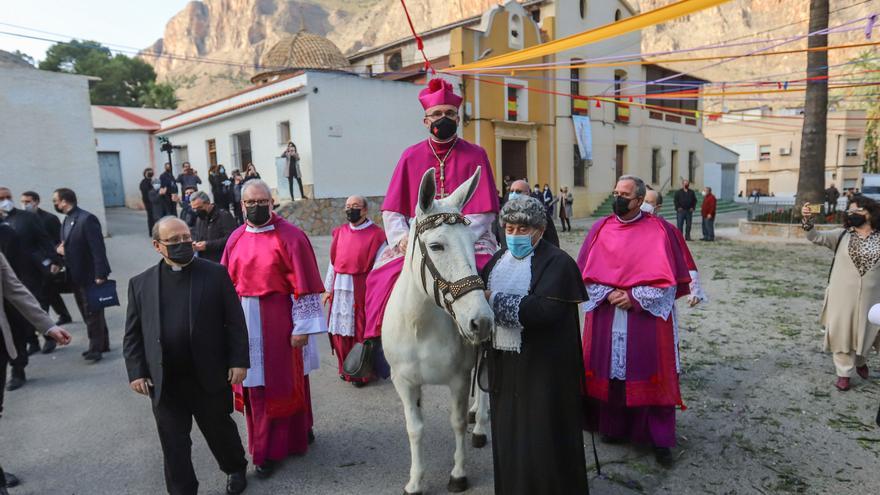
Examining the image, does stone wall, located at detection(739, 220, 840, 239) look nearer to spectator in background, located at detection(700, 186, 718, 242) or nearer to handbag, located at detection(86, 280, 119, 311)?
spectator in background, located at detection(700, 186, 718, 242)

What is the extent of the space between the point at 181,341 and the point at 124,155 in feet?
83.4

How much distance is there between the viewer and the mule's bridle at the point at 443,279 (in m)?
2.30

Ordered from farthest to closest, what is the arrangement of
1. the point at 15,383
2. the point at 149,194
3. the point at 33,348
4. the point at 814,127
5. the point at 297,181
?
the point at 297,181, the point at 149,194, the point at 814,127, the point at 33,348, the point at 15,383

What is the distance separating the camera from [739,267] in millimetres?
10695

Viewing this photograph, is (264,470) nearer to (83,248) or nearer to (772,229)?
(83,248)

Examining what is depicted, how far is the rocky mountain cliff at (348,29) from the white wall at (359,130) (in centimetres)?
5991

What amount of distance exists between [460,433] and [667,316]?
66.9 inches

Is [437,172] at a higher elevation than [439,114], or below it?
below

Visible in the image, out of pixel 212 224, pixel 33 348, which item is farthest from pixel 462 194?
pixel 33 348

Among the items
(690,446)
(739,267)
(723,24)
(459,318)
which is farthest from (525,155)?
(723,24)

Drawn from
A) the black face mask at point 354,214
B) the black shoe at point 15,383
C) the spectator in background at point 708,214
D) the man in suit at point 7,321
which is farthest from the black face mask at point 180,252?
the spectator in background at point 708,214

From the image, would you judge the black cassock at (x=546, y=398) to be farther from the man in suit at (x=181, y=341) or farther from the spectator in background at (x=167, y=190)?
the spectator in background at (x=167, y=190)

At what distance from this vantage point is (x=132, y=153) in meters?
24.0

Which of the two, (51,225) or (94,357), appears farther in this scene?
(51,225)
